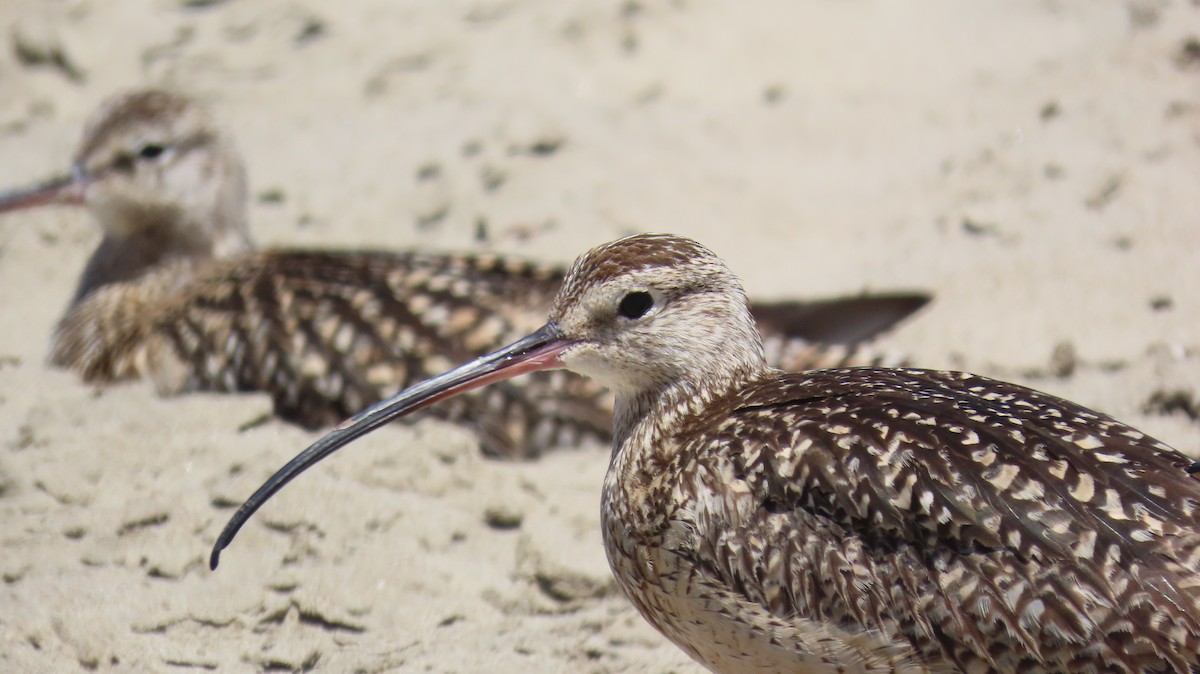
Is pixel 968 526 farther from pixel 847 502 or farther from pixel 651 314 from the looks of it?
pixel 651 314

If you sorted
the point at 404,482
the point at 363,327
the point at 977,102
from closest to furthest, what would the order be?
1. the point at 404,482
2. the point at 363,327
3. the point at 977,102

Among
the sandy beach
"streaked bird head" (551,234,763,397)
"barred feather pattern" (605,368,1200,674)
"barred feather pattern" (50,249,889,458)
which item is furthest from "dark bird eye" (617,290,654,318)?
"barred feather pattern" (50,249,889,458)

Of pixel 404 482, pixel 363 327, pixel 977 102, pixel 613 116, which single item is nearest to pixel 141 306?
pixel 363 327

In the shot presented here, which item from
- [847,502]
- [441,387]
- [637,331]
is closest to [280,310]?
[441,387]

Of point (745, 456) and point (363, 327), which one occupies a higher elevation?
point (745, 456)

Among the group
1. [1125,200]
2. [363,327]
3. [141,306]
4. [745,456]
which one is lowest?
[141,306]

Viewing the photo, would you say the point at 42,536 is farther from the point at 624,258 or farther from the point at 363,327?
the point at 624,258

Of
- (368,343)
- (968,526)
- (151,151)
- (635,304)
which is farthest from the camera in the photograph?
(151,151)
